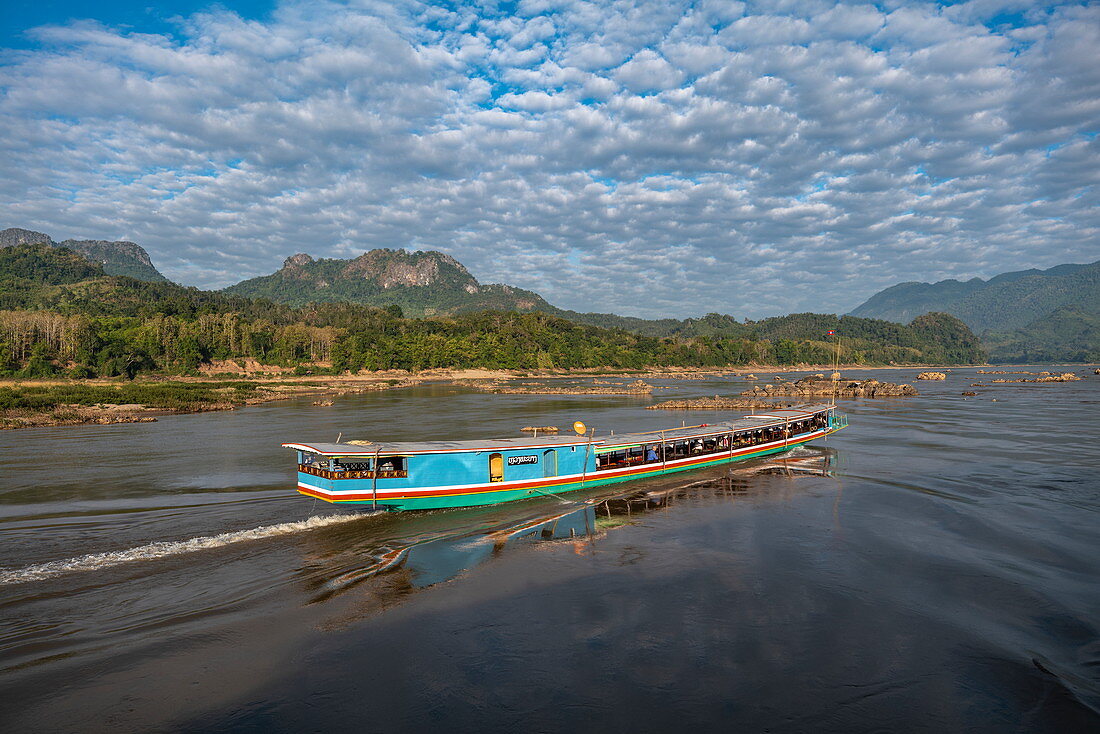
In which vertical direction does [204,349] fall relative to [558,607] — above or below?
above

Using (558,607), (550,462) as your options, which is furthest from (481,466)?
(558,607)

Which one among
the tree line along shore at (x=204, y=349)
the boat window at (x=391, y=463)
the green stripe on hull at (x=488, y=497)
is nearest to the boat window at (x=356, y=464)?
the boat window at (x=391, y=463)

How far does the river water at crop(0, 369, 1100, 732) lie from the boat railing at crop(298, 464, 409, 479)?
223 cm

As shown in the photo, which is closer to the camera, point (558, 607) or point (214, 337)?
point (558, 607)

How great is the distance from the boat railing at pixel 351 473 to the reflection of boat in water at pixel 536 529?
2.37 metres

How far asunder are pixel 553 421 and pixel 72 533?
41.1m

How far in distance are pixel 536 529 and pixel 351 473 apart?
26.5 feet

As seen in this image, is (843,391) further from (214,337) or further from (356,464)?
(214,337)

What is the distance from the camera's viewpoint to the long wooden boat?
22.4 m

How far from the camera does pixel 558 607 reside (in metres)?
15.8

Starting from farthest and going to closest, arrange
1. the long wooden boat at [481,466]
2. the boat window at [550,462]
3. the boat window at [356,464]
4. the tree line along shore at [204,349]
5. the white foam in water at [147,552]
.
→ the tree line along shore at [204,349] < the boat window at [550,462] < the boat window at [356,464] < the long wooden boat at [481,466] < the white foam in water at [147,552]

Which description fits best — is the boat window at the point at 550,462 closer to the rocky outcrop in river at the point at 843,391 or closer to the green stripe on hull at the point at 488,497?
the green stripe on hull at the point at 488,497

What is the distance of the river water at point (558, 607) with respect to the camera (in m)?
11.2

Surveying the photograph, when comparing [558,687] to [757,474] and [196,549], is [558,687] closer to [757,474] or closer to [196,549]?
→ [196,549]
